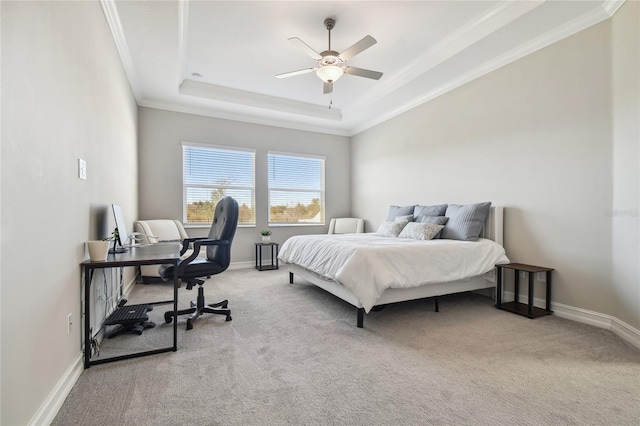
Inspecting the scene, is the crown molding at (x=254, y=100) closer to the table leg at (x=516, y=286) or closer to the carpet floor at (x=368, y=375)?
the carpet floor at (x=368, y=375)

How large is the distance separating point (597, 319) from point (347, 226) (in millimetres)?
4076

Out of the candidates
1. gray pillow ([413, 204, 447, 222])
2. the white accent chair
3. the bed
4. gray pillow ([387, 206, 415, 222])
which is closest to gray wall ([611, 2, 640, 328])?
the bed

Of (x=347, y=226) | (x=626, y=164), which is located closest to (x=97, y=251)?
(x=626, y=164)

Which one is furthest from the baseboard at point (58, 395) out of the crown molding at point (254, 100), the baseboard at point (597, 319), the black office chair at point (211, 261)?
the crown molding at point (254, 100)

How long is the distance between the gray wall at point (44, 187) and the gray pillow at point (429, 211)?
381cm

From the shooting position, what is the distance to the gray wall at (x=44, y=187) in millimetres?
1175

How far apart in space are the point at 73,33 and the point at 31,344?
1818mm

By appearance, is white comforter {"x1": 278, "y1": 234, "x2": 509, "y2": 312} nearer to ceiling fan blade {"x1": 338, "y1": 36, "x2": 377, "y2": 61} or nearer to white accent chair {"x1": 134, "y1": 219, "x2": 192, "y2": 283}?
ceiling fan blade {"x1": 338, "y1": 36, "x2": 377, "y2": 61}

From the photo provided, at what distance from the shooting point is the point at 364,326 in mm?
2725

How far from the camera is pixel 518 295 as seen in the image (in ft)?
11.3

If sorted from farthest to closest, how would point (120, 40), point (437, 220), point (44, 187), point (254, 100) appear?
1. point (254, 100)
2. point (437, 220)
3. point (120, 40)
4. point (44, 187)

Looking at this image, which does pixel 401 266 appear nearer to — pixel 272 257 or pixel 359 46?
pixel 359 46

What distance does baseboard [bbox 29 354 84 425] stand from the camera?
1.38 meters

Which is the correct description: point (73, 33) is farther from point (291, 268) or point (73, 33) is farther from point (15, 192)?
point (291, 268)
